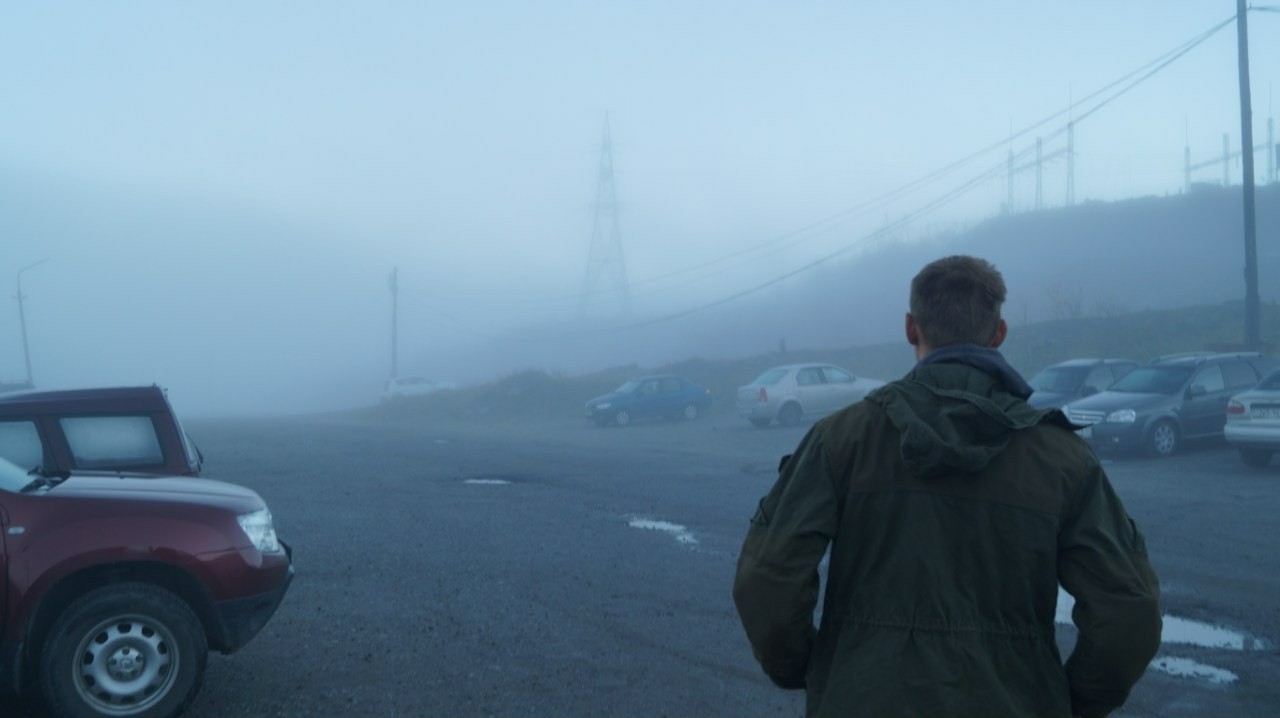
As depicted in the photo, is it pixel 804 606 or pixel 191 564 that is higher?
pixel 804 606

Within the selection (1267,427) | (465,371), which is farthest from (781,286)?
(1267,427)

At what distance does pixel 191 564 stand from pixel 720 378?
37778 millimetres

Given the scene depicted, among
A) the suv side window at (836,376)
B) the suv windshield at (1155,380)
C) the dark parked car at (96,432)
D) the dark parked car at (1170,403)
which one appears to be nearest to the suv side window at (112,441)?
the dark parked car at (96,432)

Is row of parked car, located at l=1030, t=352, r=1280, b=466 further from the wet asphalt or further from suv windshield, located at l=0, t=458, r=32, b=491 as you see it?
suv windshield, located at l=0, t=458, r=32, b=491

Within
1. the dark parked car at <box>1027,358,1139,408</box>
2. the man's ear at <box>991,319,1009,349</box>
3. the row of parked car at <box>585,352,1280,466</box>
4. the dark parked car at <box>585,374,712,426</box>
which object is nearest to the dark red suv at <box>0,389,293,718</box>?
the man's ear at <box>991,319,1009,349</box>

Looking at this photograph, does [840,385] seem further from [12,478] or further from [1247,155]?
[12,478]

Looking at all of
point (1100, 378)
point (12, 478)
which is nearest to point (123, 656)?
point (12, 478)

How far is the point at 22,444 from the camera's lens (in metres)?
7.92

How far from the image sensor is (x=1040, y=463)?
8.48 ft

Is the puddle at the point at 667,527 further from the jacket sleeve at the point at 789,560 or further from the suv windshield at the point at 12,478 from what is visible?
the jacket sleeve at the point at 789,560

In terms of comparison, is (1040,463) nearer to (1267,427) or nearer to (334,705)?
(334,705)

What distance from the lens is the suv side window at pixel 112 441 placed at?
816 centimetres

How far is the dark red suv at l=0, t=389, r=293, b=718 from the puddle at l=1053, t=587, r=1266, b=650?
5016 mm

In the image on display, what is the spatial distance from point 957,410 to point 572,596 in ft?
21.5
